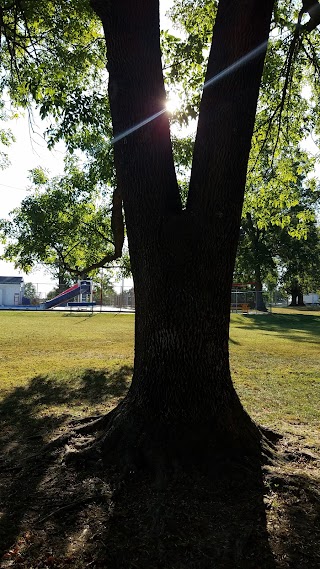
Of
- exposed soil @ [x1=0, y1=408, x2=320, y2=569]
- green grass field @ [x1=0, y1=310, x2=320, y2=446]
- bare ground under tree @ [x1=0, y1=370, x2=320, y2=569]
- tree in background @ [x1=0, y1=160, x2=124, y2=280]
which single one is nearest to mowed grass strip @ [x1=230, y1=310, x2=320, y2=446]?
green grass field @ [x1=0, y1=310, x2=320, y2=446]

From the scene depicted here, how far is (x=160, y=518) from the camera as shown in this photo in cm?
247

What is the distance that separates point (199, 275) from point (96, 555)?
1.92m

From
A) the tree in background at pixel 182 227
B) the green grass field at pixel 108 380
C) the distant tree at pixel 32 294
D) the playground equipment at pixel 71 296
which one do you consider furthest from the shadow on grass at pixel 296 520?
the distant tree at pixel 32 294

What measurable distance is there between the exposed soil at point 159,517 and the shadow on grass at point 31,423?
0.05ft

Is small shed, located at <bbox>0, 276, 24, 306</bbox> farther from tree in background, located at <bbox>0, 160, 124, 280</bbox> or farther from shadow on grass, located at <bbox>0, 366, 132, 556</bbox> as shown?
shadow on grass, located at <bbox>0, 366, 132, 556</bbox>

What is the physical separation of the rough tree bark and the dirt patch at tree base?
28 centimetres

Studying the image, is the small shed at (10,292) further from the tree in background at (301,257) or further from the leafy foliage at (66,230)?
the tree in background at (301,257)

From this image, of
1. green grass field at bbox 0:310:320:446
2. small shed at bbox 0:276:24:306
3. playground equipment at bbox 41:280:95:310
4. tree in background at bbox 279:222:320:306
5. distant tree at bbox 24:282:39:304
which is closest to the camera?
green grass field at bbox 0:310:320:446

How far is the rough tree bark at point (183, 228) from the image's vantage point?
9.89ft

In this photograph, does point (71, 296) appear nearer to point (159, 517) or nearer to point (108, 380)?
point (108, 380)

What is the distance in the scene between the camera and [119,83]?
10.5 feet

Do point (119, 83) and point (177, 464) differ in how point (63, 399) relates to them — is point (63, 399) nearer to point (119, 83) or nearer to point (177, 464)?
point (177, 464)

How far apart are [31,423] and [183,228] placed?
3.10 metres

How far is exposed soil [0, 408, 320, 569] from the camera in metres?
2.15
